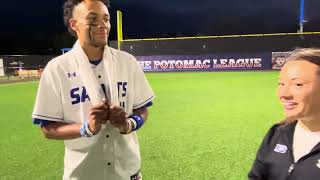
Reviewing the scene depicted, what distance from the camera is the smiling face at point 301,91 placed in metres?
2.22

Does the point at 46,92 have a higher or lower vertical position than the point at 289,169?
higher

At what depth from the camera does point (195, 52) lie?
3117 cm

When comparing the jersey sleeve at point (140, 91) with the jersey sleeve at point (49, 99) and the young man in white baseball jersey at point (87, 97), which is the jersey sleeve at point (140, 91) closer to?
the young man in white baseball jersey at point (87, 97)

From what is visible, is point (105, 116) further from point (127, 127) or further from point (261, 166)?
point (261, 166)

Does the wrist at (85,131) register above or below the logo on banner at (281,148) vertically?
above

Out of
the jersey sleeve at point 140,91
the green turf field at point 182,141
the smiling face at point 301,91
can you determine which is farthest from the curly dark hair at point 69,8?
the green turf field at point 182,141

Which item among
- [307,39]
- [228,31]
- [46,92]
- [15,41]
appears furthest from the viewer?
[228,31]

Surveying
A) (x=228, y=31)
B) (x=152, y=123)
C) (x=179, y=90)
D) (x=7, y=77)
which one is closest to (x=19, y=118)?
(x=152, y=123)

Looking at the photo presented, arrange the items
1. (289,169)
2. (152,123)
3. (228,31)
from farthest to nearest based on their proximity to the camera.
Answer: (228,31) → (152,123) → (289,169)

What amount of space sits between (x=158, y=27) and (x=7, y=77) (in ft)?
201

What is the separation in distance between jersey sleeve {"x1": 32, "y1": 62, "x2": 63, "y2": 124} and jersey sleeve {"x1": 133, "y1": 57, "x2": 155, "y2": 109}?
0.52 meters

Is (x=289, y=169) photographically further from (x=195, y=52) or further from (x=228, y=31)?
(x=228, y=31)

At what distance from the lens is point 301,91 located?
2.22 meters

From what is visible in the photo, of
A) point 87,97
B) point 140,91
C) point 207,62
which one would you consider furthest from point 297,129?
point 207,62
